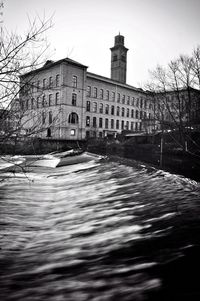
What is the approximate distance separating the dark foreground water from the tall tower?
60.1 meters

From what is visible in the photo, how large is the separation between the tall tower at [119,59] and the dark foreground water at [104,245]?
6011 centimetres

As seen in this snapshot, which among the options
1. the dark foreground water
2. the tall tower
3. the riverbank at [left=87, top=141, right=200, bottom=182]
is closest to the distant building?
the tall tower

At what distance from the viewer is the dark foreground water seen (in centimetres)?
365

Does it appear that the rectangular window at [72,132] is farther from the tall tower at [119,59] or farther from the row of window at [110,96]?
the tall tower at [119,59]

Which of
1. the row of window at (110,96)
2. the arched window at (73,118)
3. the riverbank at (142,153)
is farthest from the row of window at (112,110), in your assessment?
the riverbank at (142,153)

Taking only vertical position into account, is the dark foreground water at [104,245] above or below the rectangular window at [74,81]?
below

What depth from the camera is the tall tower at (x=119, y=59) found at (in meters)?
65.5

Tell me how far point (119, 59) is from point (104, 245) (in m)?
65.9

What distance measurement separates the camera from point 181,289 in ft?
11.2

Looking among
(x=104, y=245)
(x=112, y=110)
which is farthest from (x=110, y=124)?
(x=104, y=245)

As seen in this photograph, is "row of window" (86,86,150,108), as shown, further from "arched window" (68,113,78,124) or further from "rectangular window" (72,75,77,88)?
"arched window" (68,113,78,124)

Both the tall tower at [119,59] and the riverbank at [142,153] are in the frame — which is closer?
the riverbank at [142,153]

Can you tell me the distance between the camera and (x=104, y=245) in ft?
17.5

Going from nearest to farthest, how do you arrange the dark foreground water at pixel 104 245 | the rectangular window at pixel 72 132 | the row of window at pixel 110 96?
the dark foreground water at pixel 104 245 → the rectangular window at pixel 72 132 → the row of window at pixel 110 96
